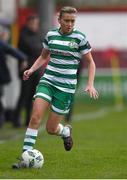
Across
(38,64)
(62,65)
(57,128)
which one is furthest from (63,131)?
(62,65)

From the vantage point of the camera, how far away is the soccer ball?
12.3m


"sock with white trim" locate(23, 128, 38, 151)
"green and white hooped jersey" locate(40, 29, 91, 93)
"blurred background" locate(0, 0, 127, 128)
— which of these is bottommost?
"blurred background" locate(0, 0, 127, 128)

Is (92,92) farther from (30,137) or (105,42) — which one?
(105,42)

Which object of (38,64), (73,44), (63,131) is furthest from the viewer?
(63,131)

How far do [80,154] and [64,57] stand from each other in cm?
195

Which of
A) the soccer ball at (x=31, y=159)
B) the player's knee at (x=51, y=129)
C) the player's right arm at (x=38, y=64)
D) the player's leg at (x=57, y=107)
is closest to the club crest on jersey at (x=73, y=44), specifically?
the player's right arm at (x=38, y=64)

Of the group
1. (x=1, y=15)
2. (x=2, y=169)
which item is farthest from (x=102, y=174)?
(x=1, y=15)

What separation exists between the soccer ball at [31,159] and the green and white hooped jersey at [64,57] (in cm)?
102

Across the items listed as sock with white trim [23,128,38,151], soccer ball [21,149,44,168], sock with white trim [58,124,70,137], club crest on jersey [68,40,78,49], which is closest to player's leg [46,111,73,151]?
sock with white trim [58,124,70,137]

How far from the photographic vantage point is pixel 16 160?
43.4ft

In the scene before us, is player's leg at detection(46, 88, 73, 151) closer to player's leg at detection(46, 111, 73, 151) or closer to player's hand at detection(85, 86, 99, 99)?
player's leg at detection(46, 111, 73, 151)

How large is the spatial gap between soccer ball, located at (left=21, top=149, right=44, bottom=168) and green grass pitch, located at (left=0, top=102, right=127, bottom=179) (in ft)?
0.35

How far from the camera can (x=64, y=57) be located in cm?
1276

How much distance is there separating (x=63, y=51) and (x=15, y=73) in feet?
37.6
